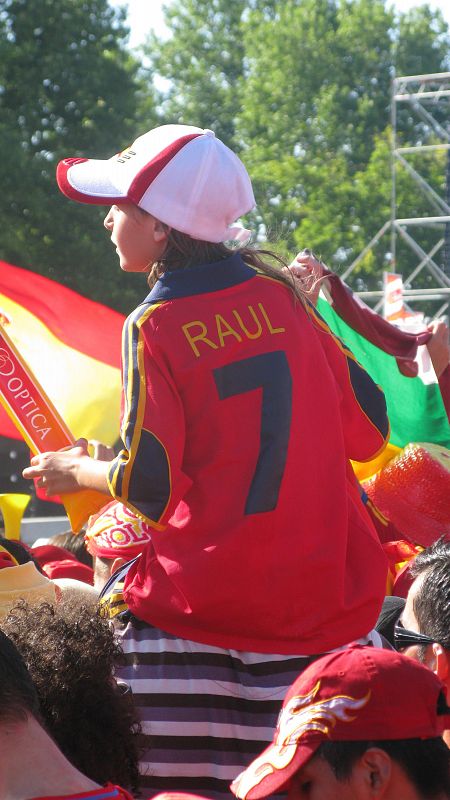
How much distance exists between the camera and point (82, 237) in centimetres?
2508

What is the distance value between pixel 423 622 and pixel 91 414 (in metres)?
2.39

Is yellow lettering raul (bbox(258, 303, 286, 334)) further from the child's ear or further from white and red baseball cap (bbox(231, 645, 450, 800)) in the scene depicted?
white and red baseball cap (bbox(231, 645, 450, 800))

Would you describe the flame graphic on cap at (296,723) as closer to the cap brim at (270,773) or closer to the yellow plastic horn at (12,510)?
the cap brim at (270,773)

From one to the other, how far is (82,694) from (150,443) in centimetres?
48

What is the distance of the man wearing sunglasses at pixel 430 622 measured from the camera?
271 cm

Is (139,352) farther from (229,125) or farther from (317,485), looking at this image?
(229,125)

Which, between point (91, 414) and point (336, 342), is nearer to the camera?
point (336, 342)

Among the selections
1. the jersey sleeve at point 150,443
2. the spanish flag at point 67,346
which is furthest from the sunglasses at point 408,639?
the spanish flag at point 67,346

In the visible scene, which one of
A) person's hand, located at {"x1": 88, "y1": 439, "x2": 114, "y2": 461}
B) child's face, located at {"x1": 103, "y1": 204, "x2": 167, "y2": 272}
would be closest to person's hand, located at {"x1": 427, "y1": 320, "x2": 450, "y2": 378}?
person's hand, located at {"x1": 88, "y1": 439, "x2": 114, "y2": 461}

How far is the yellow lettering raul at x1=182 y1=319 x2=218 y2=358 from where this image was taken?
2564 millimetres

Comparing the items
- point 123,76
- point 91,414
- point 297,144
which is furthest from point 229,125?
point 91,414

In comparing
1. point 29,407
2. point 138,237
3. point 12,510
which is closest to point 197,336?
point 138,237

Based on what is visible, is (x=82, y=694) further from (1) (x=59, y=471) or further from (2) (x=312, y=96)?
(2) (x=312, y=96)

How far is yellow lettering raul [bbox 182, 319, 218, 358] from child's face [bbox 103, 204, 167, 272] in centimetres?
21
